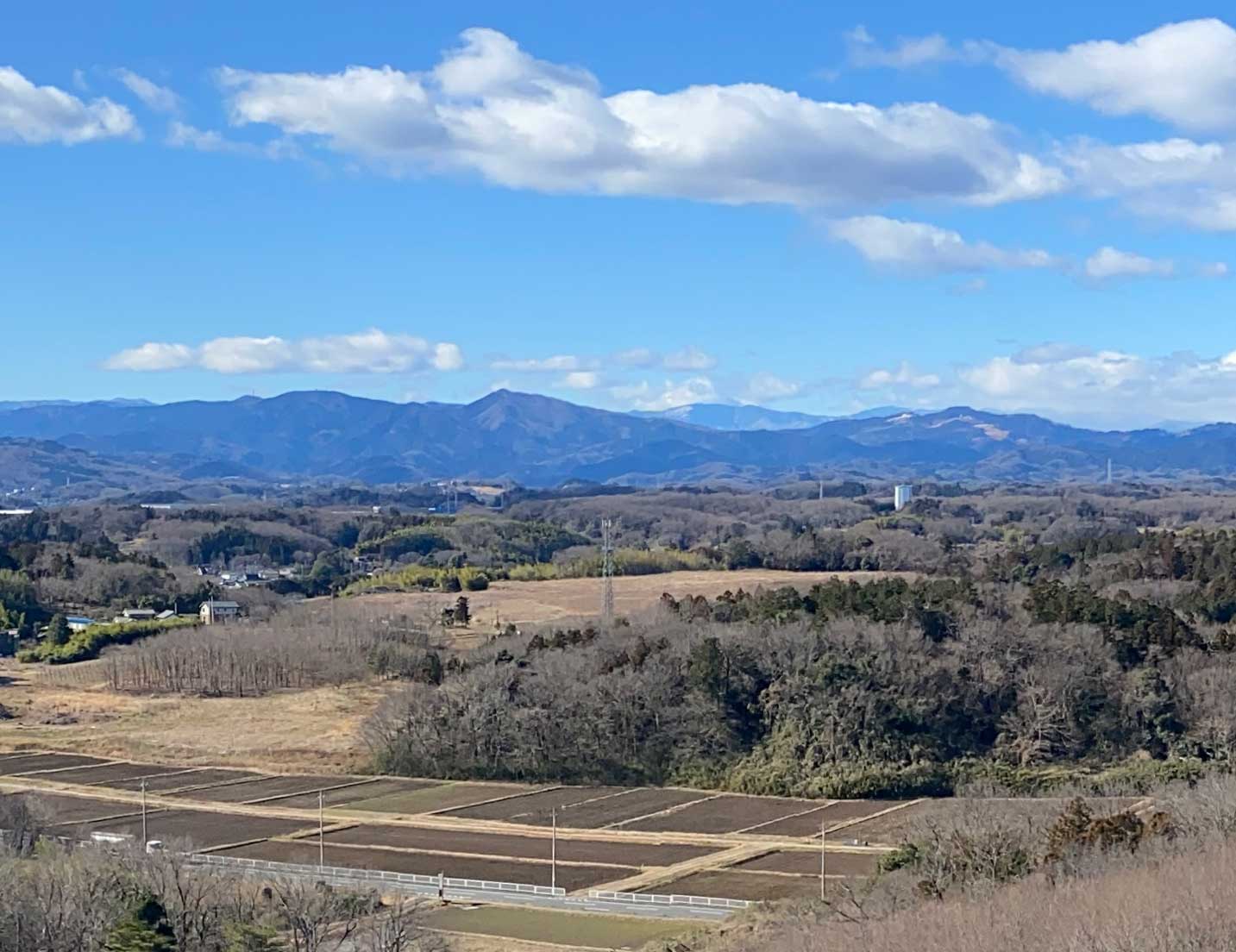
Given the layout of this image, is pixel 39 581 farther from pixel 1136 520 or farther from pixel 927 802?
pixel 1136 520

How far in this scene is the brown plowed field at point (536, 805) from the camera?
161 ft

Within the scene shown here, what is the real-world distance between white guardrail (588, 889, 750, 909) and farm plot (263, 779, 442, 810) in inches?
602

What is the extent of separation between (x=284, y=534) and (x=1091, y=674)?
10903 centimetres

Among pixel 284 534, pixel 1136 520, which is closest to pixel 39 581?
pixel 284 534

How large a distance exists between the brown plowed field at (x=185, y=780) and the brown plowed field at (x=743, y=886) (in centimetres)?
2126

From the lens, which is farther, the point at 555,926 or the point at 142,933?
the point at 555,926

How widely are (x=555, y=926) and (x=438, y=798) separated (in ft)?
59.6

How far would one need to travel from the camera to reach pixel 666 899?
37.5 meters

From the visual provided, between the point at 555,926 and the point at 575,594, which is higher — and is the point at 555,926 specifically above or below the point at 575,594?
below

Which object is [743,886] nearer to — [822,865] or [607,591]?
[822,865]

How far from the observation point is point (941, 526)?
150125mm

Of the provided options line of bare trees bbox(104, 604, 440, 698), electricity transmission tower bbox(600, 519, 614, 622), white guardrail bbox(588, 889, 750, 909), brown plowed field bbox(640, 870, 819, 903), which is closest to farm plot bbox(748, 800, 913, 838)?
brown plowed field bbox(640, 870, 819, 903)

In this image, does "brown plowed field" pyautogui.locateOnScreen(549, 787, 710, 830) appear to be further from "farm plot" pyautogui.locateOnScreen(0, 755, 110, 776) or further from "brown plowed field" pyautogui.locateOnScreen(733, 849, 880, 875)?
"farm plot" pyautogui.locateOnScreen(0, 755, 110, 776)

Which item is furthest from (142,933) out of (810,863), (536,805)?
(536,805)
